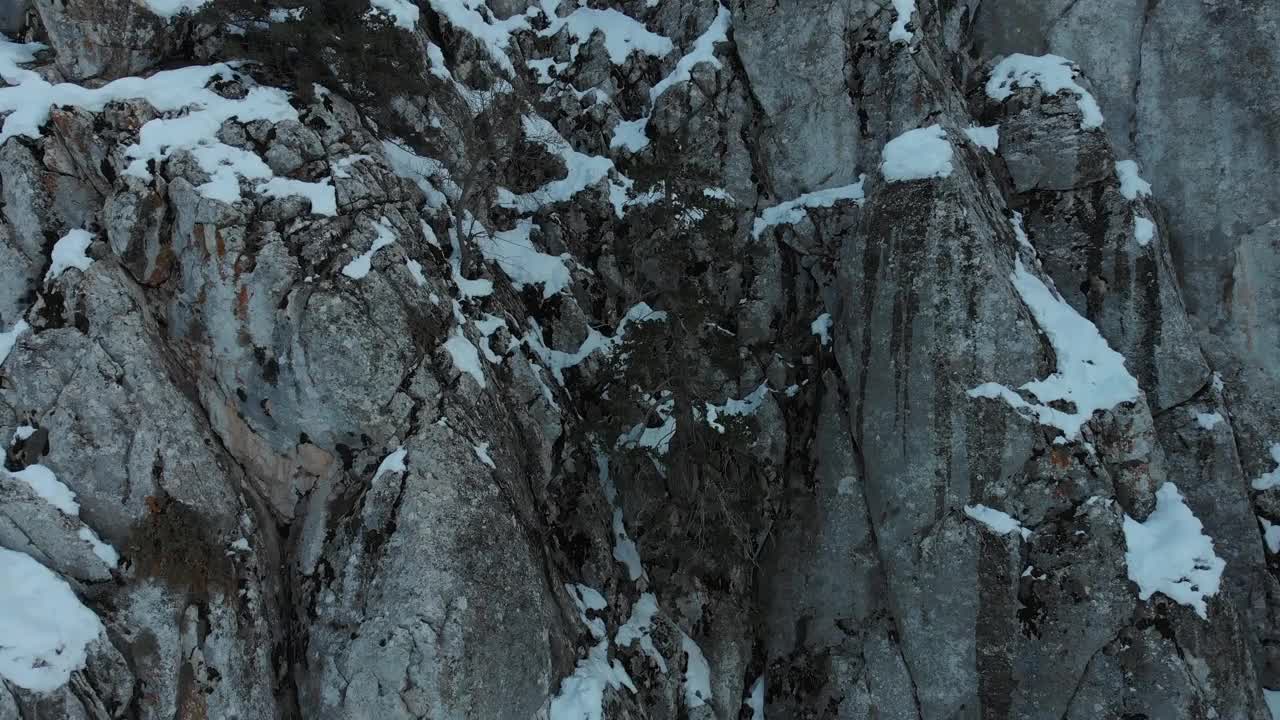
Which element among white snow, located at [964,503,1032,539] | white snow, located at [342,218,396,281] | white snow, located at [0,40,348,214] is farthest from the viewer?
white snow, located at [964,503,1032,539]

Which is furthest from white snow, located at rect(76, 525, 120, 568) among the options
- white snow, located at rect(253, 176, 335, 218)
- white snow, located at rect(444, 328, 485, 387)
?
white snow, located at rect(253, 176, 335, 218)

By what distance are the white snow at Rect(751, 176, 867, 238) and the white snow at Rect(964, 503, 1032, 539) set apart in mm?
8276

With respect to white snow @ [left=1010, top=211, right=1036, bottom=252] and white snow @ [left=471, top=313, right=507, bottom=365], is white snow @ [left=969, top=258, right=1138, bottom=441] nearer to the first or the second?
white snow @ [left=1010, top=211, right=1036, bottom=252]

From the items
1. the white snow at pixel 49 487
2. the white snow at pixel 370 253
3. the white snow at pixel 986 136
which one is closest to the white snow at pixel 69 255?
the white snow at pixel 49 487

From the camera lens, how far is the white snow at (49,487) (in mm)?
12125

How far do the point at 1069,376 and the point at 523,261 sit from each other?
1274cm

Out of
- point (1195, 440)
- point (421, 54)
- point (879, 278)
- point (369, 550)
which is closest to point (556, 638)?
point (369, 550)

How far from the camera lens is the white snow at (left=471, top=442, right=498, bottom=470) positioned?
14.6m

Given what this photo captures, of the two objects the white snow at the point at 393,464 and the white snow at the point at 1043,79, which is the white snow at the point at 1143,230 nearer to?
the white snow at the point at 1043,79

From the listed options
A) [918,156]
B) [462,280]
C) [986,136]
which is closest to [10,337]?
[462,280]

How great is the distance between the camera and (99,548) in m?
12.1

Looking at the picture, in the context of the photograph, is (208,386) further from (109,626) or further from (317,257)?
(109,626)

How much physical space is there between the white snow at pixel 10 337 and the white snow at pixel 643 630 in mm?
11889

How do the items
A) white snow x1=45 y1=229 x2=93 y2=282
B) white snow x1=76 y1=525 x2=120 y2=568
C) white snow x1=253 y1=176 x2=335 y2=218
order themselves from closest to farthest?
1. white snow x1=76 y1=525 x2=120 y2=568
2. white snow x1=45 y1=229 x2=93 y2=282
3. white snow x1=253 y1=176 x2=335 y2=218
